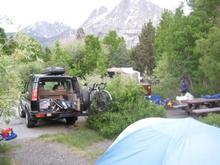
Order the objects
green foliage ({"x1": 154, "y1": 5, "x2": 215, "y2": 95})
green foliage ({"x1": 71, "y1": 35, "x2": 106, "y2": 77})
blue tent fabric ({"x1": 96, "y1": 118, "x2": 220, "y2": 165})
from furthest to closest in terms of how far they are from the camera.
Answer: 1. green foliage ({"x1": 71, "y1": 35, "x2": 106, "y2": 77})
2. green foliage ({"x1": 154, "y1": 5, "x2": 215, "y2": 95})
3. blue tent fabric ({"x1": 96, "y1": 118, "x2": 220, "y2": 165})

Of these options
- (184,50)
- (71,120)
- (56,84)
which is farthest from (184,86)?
(71,120)

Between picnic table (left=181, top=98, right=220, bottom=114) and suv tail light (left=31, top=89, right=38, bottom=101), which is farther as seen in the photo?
picnic table (left=181, top=98, right=220, bottom=114)

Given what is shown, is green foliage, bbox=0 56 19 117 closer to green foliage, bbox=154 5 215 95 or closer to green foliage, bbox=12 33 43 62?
green foliage, bbox=12 33 43 62

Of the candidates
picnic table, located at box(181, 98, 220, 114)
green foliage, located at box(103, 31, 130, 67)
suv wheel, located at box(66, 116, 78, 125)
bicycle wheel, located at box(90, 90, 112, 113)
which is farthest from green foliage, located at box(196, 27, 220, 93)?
green foliage, located at box(103, 31, 130, 67)

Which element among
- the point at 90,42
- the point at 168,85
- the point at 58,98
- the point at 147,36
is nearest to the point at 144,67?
the point at 147,36

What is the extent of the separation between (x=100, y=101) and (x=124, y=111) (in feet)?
2.68

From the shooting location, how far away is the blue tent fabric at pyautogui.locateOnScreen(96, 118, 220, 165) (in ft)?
17.1

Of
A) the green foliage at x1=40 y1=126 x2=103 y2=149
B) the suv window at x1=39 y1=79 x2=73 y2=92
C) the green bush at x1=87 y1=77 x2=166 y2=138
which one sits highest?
the suv window at x1=39 y1=79 x2=73 y2=92

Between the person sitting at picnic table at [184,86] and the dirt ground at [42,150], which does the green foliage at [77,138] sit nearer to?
the dirt ground at [42,150]

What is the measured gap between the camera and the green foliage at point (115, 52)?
49.0m

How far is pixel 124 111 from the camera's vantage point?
11320 mm

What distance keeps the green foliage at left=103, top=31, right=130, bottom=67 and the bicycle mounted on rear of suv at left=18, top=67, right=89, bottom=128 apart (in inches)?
1383

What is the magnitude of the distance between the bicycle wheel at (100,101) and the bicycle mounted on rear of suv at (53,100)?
0.28m

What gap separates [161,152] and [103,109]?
6.31 meters
